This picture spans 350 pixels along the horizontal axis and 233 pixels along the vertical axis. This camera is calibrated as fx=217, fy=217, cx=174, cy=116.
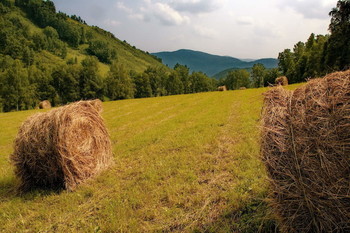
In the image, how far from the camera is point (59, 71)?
221 feet

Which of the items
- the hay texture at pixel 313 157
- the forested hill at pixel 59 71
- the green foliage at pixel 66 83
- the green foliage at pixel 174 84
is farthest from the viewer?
the green foliage at pixel 174 84

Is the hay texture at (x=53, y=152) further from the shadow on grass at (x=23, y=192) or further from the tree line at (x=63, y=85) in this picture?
the tree line at (x=63, y=85)

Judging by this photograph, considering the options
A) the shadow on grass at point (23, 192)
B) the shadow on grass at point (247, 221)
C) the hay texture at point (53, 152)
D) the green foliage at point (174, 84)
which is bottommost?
the shadow on grass at point (23, 192)

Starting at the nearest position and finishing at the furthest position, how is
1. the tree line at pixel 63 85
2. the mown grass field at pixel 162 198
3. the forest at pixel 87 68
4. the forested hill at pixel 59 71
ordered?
the mown grass field at pixel 162 198, the forest at pixel 87 68, the tree line at pixel 63 85, the forested hill at pixel 59 71

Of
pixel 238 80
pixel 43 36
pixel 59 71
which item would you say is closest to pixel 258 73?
pixel 238 80

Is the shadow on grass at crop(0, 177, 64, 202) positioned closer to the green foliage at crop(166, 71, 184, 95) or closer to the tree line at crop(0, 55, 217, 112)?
the tree line at crop(0, 55, 217, 112)

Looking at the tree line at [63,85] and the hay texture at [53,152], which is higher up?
the tree line at [63,85]

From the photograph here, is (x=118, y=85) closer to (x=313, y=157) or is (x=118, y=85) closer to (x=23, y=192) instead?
(x=23, y=192)

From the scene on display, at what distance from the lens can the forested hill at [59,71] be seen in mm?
59938

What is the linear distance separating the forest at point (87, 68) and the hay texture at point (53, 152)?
17.8 m

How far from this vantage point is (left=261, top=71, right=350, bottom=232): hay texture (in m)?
2.87

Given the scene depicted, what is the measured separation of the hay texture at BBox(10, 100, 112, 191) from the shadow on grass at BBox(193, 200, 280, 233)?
4424 millimetres

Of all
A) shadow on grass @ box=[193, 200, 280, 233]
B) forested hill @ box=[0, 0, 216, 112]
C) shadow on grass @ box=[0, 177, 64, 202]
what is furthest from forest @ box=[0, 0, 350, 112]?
shadow on grass @ box=[0, 177, 64, 202]

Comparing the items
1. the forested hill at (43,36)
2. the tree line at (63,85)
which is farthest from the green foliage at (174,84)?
the forested hill at (43,36)
